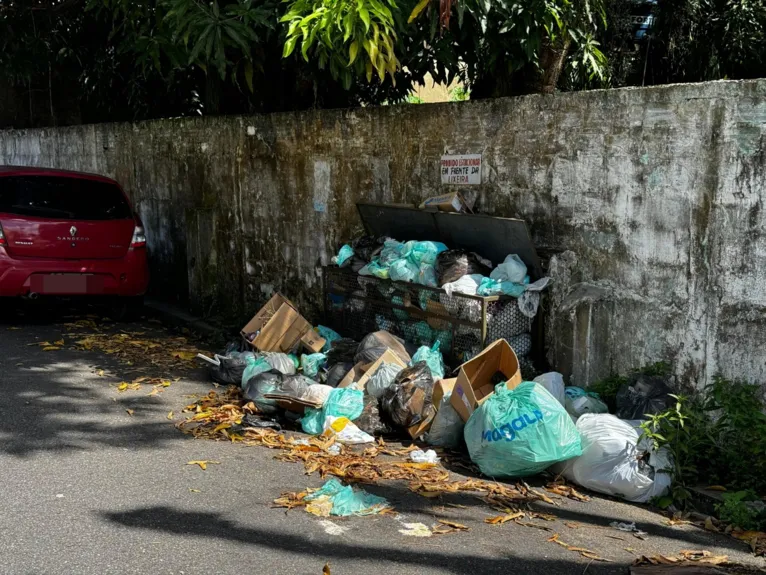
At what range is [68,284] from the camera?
859 centimetres

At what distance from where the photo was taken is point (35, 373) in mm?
7078

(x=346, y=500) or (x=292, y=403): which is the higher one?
(x=292, y=403)

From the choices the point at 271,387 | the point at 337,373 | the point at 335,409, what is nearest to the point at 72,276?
the point at 271,387

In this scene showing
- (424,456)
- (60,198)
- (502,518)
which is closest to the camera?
(502,518)

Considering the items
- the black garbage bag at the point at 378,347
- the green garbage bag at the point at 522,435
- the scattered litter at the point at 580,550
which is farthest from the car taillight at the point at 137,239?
the scattered litter at the point at 580,550

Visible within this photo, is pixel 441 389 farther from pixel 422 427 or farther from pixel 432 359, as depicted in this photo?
pixel 432 359

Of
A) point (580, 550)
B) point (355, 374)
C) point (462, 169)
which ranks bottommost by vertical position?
point (580, 550)

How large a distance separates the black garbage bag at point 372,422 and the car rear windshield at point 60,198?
4.41 meters

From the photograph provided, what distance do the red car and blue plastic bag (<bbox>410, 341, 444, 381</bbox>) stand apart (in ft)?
13.2

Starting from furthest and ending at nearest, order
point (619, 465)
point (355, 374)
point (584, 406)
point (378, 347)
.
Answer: point (378, 347) → point (355, 374) → point (584, 406) → point (619, 465)

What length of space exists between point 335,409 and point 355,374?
64 centimetres

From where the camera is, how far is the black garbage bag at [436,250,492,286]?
6.43 metres

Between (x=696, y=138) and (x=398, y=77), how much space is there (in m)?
6.77

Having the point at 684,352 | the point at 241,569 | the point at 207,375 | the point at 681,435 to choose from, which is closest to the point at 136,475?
the point at 241,569
